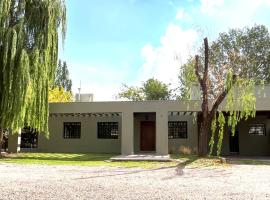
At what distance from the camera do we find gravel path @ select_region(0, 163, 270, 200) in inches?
311

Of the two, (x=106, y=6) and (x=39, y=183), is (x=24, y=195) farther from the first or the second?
(x=106, y=6)

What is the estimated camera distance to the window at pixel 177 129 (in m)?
21.6

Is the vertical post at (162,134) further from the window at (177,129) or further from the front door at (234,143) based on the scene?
the front door at (234,143)

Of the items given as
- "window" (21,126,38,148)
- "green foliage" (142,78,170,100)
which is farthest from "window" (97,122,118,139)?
"green foliage" (142,78,170,100)

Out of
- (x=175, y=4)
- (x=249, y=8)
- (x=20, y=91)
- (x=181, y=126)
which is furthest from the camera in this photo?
(x=181, y=126)

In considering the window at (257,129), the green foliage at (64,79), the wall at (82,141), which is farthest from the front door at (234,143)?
the green foliage at (64,79)

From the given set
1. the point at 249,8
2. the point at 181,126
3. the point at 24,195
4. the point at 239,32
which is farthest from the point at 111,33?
the point at 239,32

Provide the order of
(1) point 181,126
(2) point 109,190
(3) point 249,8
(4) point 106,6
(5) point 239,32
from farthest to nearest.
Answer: (5) point 239,32 < (1) point 181,126 < (3) point 249,8 < (4) point 106,6 < (2) point 109,190

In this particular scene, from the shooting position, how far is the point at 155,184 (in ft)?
30.8

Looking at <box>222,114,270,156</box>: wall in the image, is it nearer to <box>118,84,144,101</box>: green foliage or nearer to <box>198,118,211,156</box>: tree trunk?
<box>198,118,211,156</box>: tree trunk

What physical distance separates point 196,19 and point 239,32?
20.0 m

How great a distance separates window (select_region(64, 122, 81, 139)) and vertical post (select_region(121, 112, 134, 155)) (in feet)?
15.0

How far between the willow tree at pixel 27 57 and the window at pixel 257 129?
1108 cm

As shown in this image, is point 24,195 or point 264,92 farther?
point 264,92
